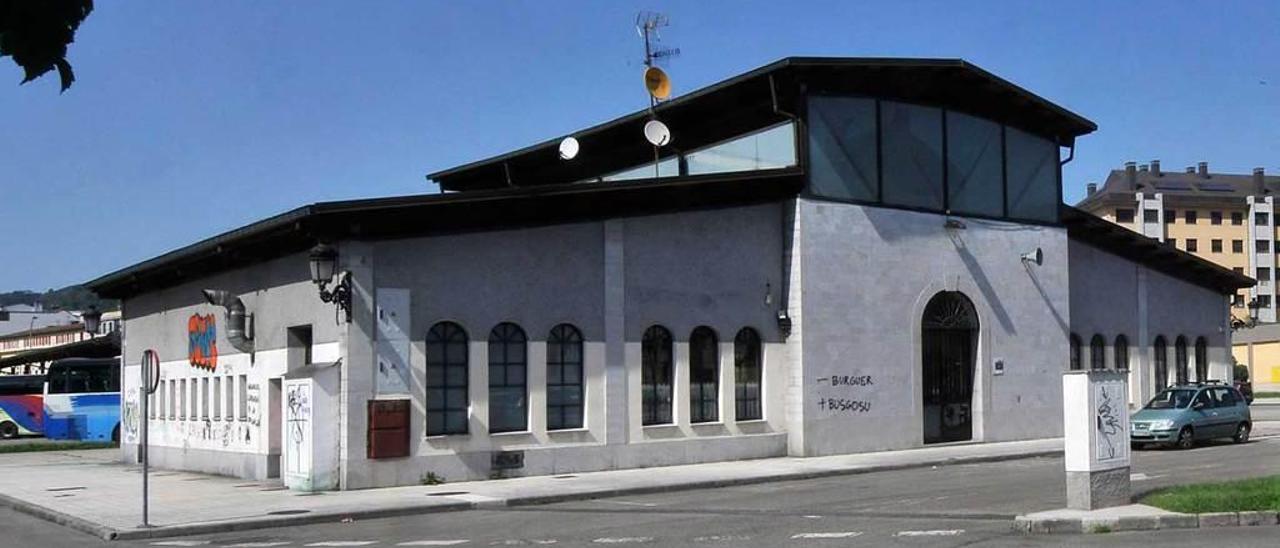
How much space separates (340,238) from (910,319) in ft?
43.1

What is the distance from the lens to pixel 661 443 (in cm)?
2434

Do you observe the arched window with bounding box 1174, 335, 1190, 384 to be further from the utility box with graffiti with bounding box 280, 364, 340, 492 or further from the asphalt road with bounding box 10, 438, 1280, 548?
the utility box with graffiti with bounding box 280, 364, 340, 492

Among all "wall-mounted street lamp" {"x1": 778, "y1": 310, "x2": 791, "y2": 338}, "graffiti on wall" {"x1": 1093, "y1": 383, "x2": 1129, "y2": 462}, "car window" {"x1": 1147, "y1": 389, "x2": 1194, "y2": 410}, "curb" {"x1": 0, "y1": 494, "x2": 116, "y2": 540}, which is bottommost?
"curb" {"x1": 0, "y1": 494, "x2": 116, "y2": 540}

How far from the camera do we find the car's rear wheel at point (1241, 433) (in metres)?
29.3

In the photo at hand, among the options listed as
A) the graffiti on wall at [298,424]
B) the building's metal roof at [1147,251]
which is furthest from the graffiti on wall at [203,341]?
the building's metal roof at [1147,251]

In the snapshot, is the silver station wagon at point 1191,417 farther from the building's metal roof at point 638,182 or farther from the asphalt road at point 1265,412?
the asphalt road at point 1265,412

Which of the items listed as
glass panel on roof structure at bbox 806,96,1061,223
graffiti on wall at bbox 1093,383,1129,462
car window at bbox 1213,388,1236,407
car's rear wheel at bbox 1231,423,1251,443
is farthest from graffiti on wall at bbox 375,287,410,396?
car's rear wheel at bbox 1231,423,1251,443

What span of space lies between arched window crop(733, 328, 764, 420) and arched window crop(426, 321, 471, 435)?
6040 mm

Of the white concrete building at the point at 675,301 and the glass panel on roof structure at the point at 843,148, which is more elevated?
the glass panel on roof structure at the point at 843,148

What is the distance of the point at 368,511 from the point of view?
1783 cm

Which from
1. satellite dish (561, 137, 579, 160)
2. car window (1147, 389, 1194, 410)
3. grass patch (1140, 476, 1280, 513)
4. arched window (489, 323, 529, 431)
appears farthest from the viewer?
satellite dish (561, 137, 579, 160)

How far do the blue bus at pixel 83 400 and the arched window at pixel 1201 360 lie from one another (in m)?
34.5

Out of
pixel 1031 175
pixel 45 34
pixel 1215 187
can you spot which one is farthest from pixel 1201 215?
pixel 45 34

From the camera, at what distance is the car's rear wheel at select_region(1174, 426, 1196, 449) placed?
27.8 metres
